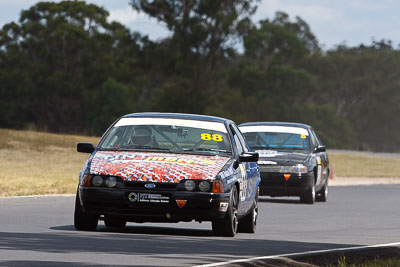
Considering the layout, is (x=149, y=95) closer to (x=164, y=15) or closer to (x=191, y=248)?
(x=164, y=15)

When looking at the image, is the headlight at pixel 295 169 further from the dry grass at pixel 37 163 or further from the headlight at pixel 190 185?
the headlight at pixel 190 185

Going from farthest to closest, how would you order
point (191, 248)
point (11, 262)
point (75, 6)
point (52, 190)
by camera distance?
point (75, 6)
point (52, 190)
point (191, 248)
point (11, 262)

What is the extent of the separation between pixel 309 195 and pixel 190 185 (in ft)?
36.7

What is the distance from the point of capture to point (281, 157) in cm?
2370

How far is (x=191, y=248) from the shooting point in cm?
1214

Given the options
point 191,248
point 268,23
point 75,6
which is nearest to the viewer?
point 191,248

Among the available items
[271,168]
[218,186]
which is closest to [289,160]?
[271,168]

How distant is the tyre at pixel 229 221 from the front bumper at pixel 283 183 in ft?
31.6

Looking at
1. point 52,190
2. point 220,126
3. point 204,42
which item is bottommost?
point 52,190

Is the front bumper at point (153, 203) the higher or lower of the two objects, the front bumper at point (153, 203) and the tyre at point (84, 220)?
the higher

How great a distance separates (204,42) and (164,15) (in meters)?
3.45

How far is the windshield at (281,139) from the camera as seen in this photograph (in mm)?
24422

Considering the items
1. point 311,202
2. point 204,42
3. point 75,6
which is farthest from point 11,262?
point 75,6

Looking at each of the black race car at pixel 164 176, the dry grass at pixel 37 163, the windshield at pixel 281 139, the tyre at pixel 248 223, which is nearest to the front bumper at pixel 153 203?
the black race car at pixel 164 176
